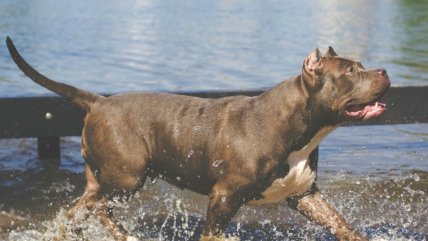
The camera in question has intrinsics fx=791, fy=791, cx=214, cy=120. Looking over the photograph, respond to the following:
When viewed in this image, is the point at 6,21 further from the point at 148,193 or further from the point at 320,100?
the point at 320,100

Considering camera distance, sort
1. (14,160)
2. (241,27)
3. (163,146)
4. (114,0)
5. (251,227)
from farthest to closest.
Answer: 1. (114,0)
2. (241,27)
3. (14,160)
4. (251,227)
5. (163,146)

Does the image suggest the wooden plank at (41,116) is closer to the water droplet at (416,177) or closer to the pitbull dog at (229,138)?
the water droplet at (416,177)

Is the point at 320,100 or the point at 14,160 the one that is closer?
the point at 320,100

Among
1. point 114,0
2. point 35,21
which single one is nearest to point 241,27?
point 35,21

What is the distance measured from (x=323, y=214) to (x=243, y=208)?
1.45 m

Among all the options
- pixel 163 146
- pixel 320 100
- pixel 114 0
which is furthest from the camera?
pixel 114 0

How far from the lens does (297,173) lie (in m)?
5.85

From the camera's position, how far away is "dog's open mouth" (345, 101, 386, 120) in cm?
553

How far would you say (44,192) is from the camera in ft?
26.6

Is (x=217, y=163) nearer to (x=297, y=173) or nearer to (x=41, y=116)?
(x=297, y=173)

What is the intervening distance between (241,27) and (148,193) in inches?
936

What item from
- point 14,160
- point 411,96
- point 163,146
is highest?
point 163,146

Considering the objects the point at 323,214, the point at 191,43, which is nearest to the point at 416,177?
the point at 323,214

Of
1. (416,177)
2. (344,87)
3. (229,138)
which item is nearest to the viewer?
(344,87)
